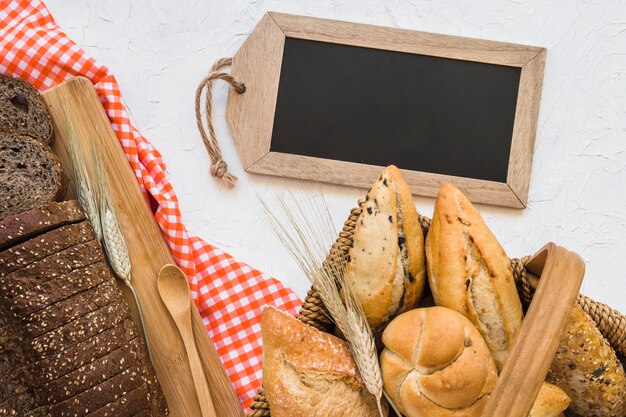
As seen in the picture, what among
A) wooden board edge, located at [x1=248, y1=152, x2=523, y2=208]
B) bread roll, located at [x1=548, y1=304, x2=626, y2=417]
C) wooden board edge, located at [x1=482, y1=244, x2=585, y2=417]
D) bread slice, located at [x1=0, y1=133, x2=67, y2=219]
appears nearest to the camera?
wooden board edge, located at [x1=482, y1=244, x2=585, y2=417]

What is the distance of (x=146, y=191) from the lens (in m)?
1.94

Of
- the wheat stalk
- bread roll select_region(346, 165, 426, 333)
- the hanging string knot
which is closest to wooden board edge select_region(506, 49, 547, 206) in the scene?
bread roll select_region(346, 165, 426, 333)

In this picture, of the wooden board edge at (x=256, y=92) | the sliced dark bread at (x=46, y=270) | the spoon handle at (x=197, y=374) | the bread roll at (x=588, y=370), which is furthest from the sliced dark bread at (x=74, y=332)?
the bread roll at (x=588, y=370)

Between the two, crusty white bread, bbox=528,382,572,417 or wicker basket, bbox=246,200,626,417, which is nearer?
crusty white bread, bbox=528,382,572,417

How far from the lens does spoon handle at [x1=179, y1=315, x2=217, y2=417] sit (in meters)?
1.81

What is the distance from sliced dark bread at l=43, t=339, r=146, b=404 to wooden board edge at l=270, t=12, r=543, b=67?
1.09 metres

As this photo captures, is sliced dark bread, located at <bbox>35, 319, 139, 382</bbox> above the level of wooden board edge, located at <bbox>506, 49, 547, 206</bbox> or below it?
below

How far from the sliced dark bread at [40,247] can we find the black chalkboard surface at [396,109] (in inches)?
25.5

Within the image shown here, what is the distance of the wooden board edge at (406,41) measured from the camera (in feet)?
6.21

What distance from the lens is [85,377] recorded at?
162cm

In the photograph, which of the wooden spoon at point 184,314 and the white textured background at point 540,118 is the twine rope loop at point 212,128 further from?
the wooden spoon at point 184,314

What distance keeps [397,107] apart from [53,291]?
1.13 m

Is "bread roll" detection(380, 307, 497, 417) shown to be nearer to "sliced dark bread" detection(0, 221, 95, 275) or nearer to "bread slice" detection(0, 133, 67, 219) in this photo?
"sliced dark bread" detection(0, 221, 95, 275)

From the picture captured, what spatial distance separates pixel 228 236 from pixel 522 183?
0.94 metres
